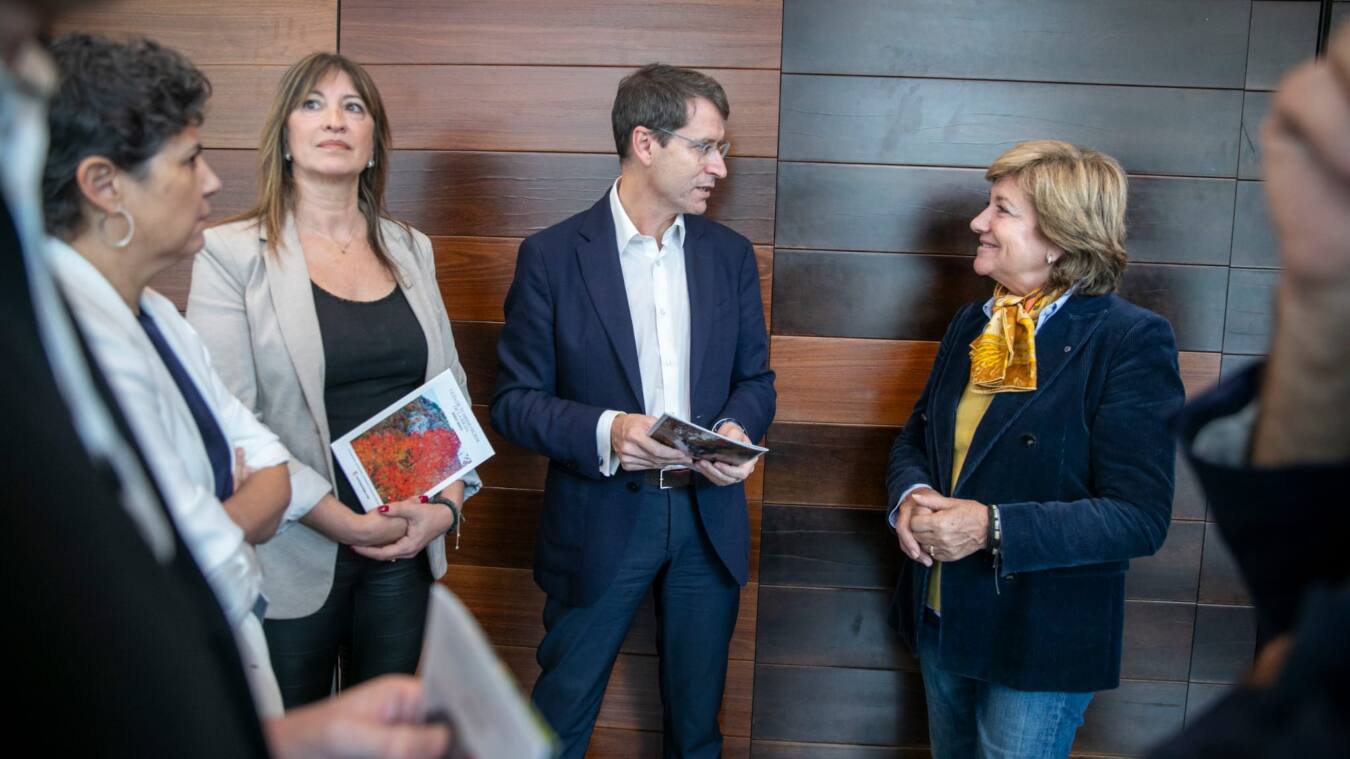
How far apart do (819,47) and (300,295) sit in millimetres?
1488

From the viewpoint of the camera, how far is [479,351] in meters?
2.79

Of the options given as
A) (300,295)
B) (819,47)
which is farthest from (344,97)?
(819,47)

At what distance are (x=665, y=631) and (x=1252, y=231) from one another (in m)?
1.89

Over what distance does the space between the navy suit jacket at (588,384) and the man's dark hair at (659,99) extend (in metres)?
0.21

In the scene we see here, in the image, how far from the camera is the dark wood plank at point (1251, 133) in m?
2.58

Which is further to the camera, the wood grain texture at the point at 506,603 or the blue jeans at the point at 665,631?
the wood grain texture at the point at 506,603

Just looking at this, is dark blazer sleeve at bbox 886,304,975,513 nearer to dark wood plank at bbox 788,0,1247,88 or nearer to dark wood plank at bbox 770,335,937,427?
dark wood plank at bbox 770,335,937,427

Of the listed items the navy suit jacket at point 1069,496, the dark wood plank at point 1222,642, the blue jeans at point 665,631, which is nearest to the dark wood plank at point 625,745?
the blue jeans at point 665,631

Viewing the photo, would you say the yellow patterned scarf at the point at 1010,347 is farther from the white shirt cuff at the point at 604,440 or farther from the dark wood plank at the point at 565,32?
the dark wood plank at the point at 565,32

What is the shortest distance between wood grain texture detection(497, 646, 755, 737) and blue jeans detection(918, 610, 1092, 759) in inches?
28.6

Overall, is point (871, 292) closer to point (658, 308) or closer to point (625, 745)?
point (658, 308)

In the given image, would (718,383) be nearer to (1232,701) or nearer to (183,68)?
(183,68)

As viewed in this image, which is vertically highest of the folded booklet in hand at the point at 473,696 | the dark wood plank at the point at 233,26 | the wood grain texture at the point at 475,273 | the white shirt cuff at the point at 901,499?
the dark wood plank at the point at 233,26

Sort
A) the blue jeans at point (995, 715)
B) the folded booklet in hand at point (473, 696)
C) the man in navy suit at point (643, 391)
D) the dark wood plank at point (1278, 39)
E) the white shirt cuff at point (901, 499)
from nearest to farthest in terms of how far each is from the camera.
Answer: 1. the folded booklet in hand at point (473, 696)
2. the blue jeans at point (995, 715)
3. the white shirt cuff at point (901, 499)
4. the man in navy suit at point (643, 391)
5. the dark wood plank at point (1278, 39)
